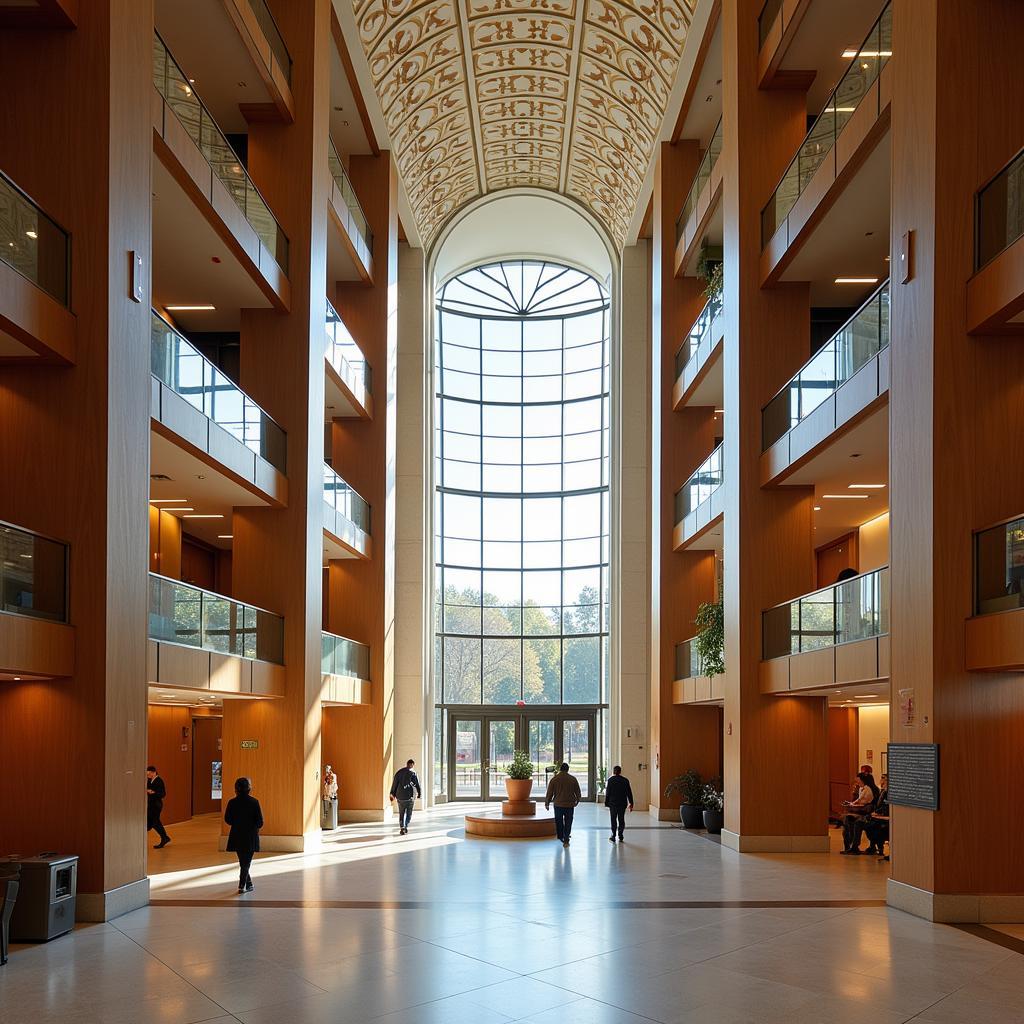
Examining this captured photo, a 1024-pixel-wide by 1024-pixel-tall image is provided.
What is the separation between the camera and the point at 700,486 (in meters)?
26.3

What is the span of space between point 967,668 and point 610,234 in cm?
2661

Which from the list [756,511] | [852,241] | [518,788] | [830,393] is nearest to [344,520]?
[518,788]

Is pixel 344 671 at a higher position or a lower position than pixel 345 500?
lower

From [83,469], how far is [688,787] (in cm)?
1790

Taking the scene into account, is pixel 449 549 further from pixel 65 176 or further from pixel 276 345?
pixel 65 176

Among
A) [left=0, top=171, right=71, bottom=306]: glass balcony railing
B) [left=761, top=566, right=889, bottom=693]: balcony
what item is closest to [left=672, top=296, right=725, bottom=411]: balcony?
[left=761, top=566, right=889, bottom=693]: balcony

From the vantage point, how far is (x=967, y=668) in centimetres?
1287

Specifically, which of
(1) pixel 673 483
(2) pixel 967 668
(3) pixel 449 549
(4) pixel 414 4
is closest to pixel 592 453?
(3) pixel 449 549

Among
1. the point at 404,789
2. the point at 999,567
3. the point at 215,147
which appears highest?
the point at 215,147

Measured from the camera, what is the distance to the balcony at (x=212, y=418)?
1576cm

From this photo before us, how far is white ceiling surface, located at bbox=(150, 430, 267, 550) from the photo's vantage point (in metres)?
17.5

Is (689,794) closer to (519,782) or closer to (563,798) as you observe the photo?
(519,782)

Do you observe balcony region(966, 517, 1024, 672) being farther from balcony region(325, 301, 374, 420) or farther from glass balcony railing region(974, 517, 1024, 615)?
balcony region(325, 301, 374, 420)

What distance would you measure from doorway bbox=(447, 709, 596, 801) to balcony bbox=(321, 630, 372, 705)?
8.76 metres
